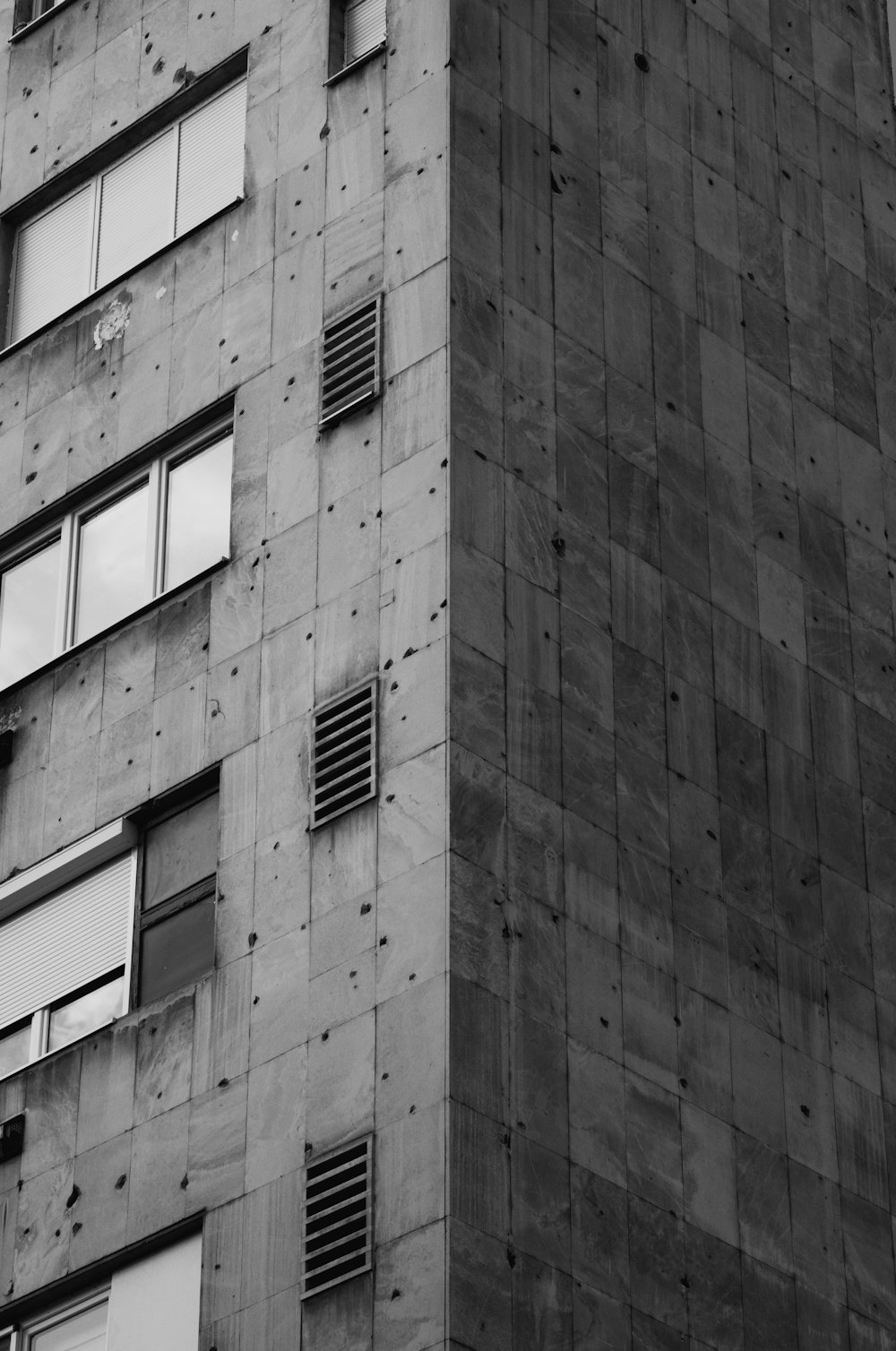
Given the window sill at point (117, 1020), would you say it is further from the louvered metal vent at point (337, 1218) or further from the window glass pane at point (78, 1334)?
the louvered metal vent at point (337, 1218)

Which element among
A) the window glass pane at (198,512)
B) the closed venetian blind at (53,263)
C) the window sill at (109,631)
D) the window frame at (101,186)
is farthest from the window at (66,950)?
the closed venetian blind at (53,263)

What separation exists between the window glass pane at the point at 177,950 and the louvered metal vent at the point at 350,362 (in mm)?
5252

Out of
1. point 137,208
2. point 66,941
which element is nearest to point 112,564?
point 66,941

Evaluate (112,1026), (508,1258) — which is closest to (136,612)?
(112,1026)

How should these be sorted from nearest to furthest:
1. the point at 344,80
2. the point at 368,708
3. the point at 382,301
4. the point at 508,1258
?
the point at 508,1258, the point at 368,708, the point at 382,301, the point at 344,80

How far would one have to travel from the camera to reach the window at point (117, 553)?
103 feet

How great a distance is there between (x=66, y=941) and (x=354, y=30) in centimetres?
1089

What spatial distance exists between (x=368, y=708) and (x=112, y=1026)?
4079 millimetres

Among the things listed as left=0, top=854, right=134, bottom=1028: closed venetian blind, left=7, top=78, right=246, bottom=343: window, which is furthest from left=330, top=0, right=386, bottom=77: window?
left=0, top=854, right=134, bottom=1028: closed venetian blind

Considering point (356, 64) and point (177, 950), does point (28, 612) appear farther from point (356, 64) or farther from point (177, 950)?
point (356, 64)

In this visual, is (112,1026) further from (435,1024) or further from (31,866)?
(435,1024)

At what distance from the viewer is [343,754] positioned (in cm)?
2780

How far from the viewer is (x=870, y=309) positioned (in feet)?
118

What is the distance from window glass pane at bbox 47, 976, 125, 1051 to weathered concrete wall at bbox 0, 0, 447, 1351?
570 millimetres
